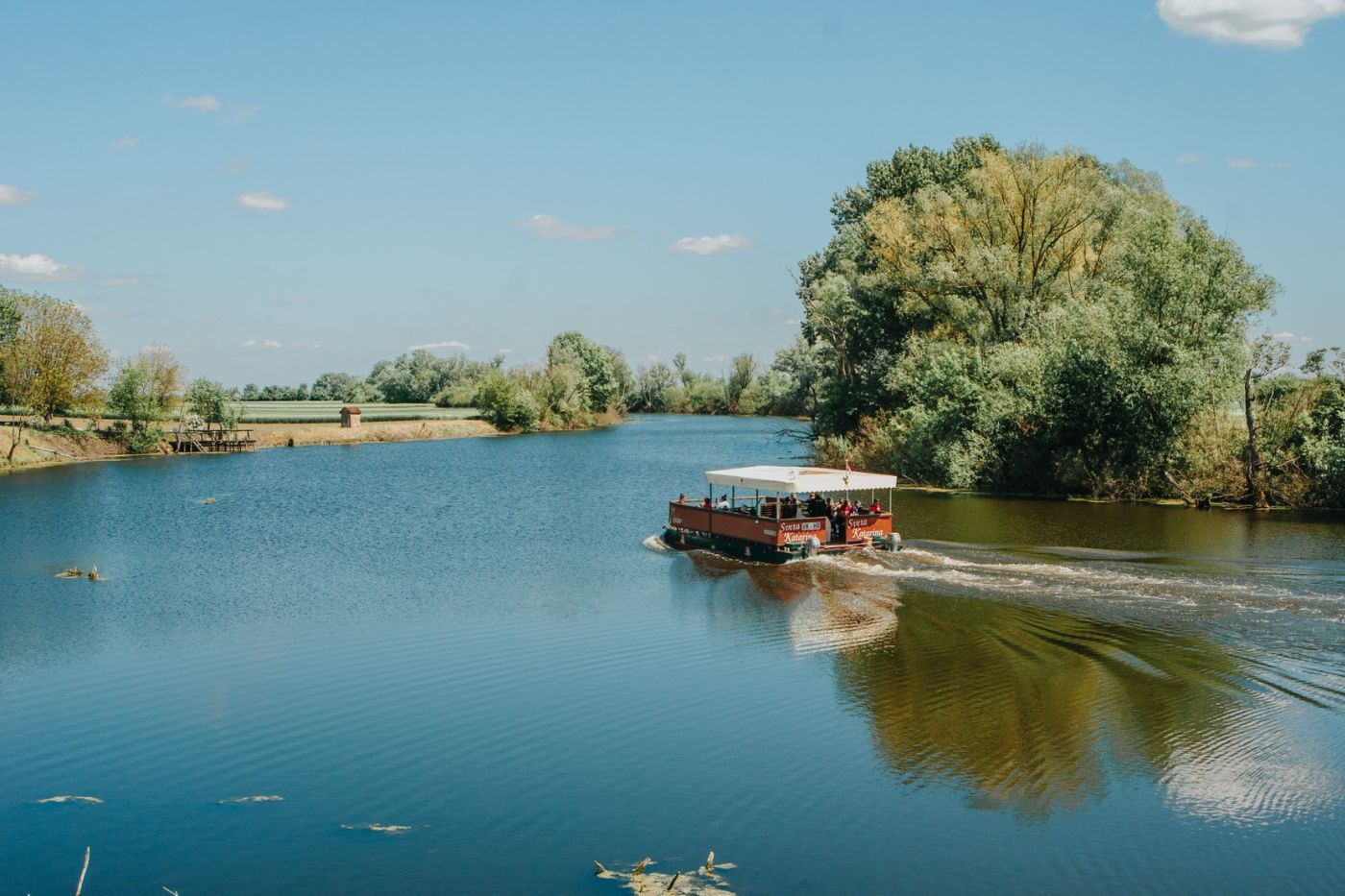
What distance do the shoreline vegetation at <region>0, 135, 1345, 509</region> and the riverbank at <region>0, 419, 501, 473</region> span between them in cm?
40

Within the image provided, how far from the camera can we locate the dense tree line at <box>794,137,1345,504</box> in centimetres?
4341

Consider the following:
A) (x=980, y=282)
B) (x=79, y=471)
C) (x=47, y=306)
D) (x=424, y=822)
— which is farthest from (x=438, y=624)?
(x=47, y=306)

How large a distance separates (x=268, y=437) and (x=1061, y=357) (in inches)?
2825

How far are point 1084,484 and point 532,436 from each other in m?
70.9

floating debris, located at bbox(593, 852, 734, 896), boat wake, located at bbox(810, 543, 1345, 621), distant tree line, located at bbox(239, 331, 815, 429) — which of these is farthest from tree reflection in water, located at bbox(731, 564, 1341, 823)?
distant tree line, located at bbox(239, 331, 815, 429)

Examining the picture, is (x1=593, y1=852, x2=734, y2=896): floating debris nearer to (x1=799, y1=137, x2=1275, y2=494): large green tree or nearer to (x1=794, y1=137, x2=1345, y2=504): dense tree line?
(x1=794, y1=137, x2=1345, y2=504): dense tree line

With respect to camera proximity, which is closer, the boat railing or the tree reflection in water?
the tree reflection in water

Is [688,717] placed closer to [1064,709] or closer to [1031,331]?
[1064,709]

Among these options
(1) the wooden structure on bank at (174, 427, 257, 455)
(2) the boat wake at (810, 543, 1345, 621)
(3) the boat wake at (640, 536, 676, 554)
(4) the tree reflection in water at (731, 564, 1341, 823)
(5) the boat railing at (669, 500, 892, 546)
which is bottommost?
(4) the tree reflection in water at (731, 564, 1341, 823)

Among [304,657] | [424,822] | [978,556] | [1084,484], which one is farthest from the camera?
[1084,484]

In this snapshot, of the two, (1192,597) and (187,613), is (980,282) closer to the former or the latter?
(1192,597)

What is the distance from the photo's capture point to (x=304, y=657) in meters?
22.1

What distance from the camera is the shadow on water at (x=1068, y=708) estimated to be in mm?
14461

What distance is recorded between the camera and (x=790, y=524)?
3256 cm
